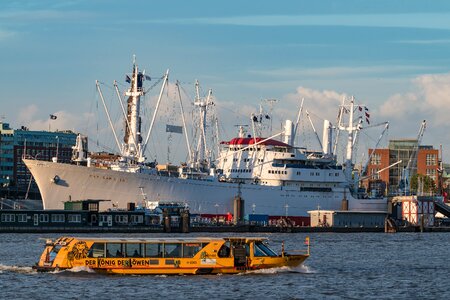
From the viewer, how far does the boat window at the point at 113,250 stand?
74.1m

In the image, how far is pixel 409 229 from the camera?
185125 millimetres

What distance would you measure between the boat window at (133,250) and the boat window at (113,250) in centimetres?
52

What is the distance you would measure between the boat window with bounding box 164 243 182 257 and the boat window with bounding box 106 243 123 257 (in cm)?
280

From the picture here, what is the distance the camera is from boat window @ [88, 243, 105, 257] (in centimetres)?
7400

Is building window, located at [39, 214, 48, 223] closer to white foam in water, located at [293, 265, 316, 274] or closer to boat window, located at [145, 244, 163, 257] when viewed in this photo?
white foam in water, located at [293, 265, 316, 274]

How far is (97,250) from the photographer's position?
74.1m

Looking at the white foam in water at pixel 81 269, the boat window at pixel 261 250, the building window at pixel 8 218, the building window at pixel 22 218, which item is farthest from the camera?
the building window at pixel 22 218

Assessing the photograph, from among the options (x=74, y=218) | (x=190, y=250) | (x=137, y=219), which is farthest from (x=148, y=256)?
(x=137, y=219)

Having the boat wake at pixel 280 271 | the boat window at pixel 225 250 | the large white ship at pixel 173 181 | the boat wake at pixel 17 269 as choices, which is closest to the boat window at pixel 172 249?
the boat window at pixel 225 250

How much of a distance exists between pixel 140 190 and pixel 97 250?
111 meters

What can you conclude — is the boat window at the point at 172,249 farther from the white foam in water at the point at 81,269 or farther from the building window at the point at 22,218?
the building window at the point at 22,218

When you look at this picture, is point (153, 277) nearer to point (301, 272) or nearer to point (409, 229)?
point (301, 272)

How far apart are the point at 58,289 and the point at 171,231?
9295 centimetres

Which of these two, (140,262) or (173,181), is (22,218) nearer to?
(173,181)
